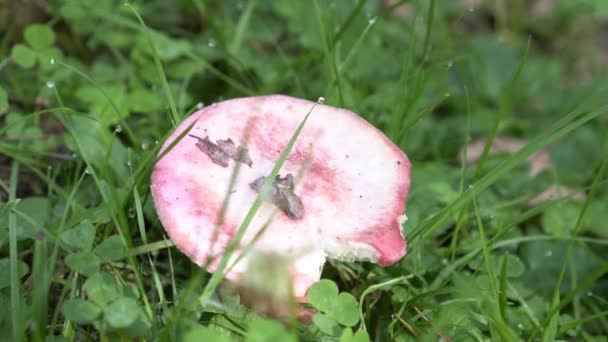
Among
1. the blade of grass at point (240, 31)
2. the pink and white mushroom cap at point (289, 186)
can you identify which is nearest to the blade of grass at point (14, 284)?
the pink and white mushroom cap at point (289, 186)

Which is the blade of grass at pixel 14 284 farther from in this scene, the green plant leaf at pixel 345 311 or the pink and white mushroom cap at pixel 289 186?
the green plant leaf at pixel 345 311

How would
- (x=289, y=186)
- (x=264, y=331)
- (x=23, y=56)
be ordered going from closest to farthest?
(x=264, y=331) < (x=289, y=186) < (x=23, y=56)

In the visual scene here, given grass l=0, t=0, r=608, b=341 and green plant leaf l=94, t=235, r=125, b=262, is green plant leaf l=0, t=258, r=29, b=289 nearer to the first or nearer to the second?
grass l=0, t=0, r=608, b=341

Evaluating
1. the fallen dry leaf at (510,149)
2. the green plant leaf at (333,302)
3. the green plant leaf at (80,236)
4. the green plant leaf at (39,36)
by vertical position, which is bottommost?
the fallen dry leaf at (510,149)

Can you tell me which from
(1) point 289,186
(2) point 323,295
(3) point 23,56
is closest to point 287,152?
(1) point 289,186

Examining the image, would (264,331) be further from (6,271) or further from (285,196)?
(6,271)

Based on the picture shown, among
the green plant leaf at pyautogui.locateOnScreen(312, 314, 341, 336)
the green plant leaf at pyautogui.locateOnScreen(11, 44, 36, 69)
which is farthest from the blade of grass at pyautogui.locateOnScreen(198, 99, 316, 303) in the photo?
the green plant leaf at pyautogui.locateOnScreen(11, 44, 36, 69)

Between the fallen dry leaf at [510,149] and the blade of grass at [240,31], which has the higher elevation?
the blade of grass at [240,31]

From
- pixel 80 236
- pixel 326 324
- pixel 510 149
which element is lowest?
pixel 510 149
